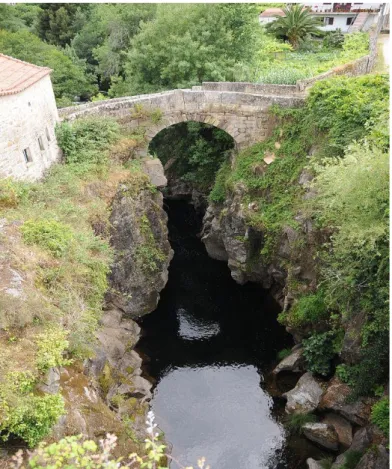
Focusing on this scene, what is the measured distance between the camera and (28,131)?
16.3 meters

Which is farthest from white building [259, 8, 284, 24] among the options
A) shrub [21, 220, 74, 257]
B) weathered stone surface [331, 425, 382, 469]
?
weathered stone surface [331, 425, 382, 469]

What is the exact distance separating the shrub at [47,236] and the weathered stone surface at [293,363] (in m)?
9.61

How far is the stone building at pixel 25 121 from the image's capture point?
1510cm

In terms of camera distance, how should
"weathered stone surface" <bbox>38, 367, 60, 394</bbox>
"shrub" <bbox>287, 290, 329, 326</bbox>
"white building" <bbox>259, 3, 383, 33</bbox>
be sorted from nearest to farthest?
"weathered stone surface" <bbox>38, 367, 60, 394</bbox>
"shrub" <bbox>287, 290, 329, 326</bbox>
"white building" <bbox>259, 3, 383, 33</bbox>

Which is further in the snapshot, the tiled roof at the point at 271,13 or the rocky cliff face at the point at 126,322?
the tiled roof at the point at 271,13

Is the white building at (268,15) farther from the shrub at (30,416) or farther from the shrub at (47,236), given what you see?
the shrub at (30,416)

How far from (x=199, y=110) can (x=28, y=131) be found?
27.5 ft

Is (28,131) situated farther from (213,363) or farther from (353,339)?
(353,339)

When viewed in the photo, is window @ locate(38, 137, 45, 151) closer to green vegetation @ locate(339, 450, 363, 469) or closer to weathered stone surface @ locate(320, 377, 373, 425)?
weathered stone surface @ locate(320, 377, 373, 425)

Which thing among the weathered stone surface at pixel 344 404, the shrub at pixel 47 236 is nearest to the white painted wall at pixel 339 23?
the weathered stone surface at pixel 344 404

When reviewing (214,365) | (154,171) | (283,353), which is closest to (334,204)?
(283,353)

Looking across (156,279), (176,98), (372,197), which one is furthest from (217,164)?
(372,197)

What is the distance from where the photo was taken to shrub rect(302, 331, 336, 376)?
1548 centimetres

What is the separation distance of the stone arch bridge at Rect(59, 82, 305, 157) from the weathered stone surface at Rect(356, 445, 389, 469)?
14.3 meters
